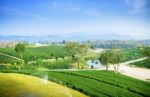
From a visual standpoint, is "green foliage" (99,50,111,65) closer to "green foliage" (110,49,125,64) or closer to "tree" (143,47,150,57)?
"green foliage" (110,49,125,64)

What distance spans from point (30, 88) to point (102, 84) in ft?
7.71

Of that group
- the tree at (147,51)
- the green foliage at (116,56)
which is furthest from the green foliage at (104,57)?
the tree at (147,51)

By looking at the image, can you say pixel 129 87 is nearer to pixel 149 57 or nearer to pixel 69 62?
pixel 149 57

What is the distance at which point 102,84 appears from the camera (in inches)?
367

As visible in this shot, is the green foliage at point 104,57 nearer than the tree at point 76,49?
No

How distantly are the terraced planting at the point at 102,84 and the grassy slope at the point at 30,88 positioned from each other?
0.30 meters

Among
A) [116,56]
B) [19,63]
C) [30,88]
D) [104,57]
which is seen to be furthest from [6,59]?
[104,57]

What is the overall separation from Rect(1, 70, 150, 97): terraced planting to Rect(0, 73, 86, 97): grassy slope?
30 centimetres

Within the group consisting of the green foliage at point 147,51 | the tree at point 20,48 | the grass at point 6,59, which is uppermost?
the tree at point 20,48

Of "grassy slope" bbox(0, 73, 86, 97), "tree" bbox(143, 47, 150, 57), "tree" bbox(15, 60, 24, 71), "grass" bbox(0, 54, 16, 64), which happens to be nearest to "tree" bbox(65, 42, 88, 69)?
"tree" bbox(15, 60, 24, 71)

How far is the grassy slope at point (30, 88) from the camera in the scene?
28.1 ft

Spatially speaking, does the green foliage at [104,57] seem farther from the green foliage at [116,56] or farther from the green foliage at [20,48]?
the green foliage at [20,48]

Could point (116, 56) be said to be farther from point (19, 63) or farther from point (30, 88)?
point (30, 88)

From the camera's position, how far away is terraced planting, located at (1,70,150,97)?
8.55 m
